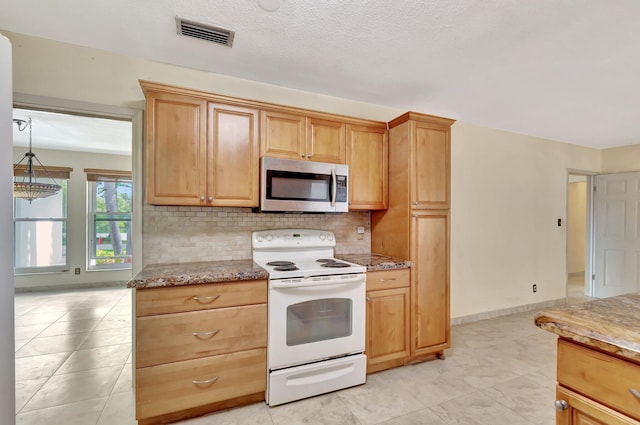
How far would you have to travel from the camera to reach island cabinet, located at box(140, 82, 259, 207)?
2088 millimetres

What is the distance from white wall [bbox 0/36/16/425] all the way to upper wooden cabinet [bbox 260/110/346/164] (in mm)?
1523

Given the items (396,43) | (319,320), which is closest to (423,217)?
(319,320)

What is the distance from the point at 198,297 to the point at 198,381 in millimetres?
545

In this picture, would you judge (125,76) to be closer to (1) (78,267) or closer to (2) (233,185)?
(2) (233,185)

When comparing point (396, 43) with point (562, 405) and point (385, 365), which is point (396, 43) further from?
point (385, 365)

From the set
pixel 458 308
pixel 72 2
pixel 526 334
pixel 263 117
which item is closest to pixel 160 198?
pixel 263 117

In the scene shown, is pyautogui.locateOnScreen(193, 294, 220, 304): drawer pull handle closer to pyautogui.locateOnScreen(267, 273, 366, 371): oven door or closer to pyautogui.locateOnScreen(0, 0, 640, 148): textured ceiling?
pyautogui.locateOnScreen(267, 273, 366, 371): oven door

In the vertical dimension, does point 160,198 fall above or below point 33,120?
below

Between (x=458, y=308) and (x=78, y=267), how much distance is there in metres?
6.44

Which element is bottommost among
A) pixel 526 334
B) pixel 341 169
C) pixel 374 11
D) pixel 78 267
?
pixel 526 334

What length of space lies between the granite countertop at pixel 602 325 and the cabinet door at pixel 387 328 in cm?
142

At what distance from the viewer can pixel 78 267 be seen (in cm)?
539

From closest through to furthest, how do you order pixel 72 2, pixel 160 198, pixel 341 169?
pixel 72 2
pixel 160 198
pixel 341 169

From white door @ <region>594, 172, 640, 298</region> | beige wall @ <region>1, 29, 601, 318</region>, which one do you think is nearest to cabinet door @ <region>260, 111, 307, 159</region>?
beige wall @ <region>1, 29, 601, 318</region>
